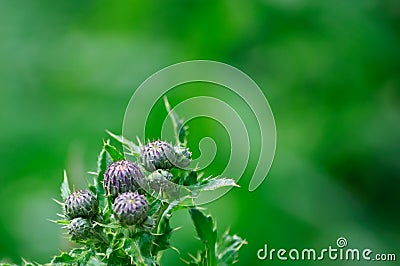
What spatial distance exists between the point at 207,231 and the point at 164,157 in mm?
391

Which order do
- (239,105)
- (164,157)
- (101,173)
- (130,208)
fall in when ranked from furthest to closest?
(239,105) → (101,173) → (164,157) → (130,208)

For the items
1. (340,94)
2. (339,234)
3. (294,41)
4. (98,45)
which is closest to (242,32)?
(294,41)

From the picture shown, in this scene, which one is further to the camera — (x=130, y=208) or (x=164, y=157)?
(x=164, y=157)

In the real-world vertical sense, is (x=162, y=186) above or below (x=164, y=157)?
below

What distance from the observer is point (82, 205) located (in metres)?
3.13

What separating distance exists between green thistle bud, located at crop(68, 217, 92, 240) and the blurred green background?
2.47 m

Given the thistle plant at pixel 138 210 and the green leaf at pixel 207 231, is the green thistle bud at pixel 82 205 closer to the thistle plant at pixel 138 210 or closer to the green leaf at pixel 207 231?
the thistle plant at pixel 138 210

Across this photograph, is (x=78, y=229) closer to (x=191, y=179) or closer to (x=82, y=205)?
(x=82, y=205)

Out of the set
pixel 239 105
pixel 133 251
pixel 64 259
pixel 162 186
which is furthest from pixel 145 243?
pixel 239 105

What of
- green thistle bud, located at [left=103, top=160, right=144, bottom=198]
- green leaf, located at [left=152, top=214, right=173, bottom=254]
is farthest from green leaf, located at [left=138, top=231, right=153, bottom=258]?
green thistle bud, located at [left=103, top=160, right=144, bottom=198]

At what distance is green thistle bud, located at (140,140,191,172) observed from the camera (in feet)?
10.2

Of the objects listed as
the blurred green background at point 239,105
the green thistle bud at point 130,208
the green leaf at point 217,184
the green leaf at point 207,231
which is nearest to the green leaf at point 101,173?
the green thistle bud at point 130,208

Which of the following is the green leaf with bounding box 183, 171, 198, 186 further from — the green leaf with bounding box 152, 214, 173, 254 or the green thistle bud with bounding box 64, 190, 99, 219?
the green thistle bud with bounding box 64, 190, 99, 219

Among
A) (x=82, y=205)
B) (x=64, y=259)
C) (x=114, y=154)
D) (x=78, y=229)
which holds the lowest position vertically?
(x=64, y=259)
